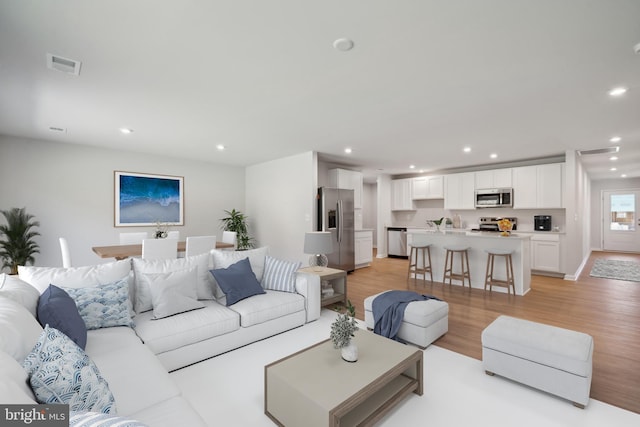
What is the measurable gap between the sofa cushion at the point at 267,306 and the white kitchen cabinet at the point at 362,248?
3817 mm

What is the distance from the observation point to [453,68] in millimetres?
2479

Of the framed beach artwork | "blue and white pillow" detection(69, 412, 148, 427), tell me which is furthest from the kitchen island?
"blue and white pillow" detection(69, 412, 148, 427)

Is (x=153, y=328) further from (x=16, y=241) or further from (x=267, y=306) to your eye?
(x=16, y=241)

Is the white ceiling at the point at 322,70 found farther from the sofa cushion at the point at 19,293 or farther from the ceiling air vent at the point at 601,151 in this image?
the sofa cushion at the point at 19,293

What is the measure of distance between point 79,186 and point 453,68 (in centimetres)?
610

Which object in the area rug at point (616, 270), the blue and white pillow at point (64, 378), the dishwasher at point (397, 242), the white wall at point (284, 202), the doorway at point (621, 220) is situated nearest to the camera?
the blue and white pillow at point (64, 378)

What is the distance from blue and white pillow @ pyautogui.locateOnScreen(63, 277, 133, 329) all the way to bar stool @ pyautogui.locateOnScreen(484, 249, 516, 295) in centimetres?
499

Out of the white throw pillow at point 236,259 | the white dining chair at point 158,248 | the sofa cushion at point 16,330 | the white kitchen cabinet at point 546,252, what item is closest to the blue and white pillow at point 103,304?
the sofa cushion at point 16,330

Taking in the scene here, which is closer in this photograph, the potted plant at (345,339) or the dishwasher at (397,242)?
the potted plant at (345,339)

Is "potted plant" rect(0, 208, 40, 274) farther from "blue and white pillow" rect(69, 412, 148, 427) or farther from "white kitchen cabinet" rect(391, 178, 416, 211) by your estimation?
"white kitchen cabinet" rect(391, 178, 416, 211)

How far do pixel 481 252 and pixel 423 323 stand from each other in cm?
300

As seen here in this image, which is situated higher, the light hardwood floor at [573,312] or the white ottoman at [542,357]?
the white ottoman at [542,357]

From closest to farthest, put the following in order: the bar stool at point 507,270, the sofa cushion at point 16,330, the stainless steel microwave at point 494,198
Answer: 1. the sofa cushion at point 16,330
2. the bar stool at point 507,270
3. the stainless steel microwave at point 494,198

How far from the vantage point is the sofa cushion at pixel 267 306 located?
9.30 feet
